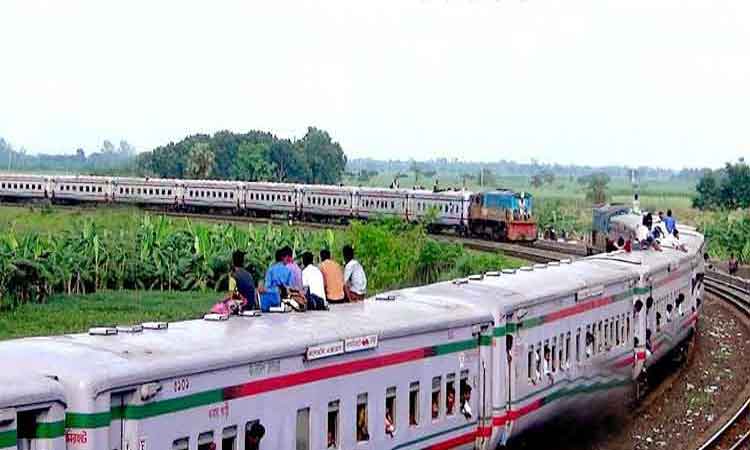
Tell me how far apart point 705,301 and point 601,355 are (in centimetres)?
2204

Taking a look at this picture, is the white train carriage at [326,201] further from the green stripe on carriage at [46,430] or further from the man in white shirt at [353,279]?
the green stripe on carriage at [46,430]

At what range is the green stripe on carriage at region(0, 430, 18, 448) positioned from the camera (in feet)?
24.3

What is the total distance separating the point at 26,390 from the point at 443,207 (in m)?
53.8

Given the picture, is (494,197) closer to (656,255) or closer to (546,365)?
(656,255)

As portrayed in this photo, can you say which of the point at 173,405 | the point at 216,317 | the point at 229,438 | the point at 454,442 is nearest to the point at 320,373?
the point at 216,317

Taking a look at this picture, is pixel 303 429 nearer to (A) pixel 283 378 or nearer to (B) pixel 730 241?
(A) pixel 283 378

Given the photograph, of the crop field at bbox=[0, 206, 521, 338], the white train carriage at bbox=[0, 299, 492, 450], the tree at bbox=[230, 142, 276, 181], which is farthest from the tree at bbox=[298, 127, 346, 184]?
the white train carriage at bbox=[0, 299, 492, 450]

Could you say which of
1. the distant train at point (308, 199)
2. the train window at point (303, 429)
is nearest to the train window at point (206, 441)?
the train window at point (303, 429)

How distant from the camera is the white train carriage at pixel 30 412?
745 centimetres

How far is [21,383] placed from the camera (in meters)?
7.66

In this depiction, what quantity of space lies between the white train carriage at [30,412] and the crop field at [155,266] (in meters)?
21.3

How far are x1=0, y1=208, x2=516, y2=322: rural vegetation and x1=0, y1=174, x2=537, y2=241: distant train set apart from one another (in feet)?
49.0

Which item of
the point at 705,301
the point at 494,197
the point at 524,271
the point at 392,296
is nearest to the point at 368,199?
the point at 494,197

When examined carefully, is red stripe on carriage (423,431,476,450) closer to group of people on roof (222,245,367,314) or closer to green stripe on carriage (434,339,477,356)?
green stripe on carriage (434,339,477,356)
